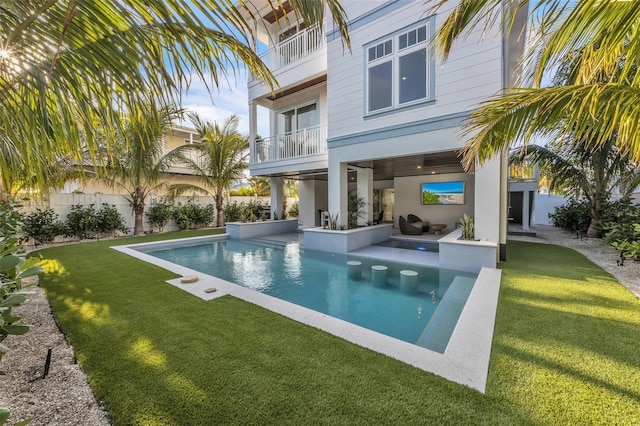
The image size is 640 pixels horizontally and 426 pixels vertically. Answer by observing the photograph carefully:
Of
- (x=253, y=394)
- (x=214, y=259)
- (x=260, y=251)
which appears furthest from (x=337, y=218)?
(x=253, y=394)

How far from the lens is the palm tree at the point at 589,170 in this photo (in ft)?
32.5

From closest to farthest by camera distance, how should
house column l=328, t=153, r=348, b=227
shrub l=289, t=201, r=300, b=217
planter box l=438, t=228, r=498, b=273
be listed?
planter box l=438, t=228, r=498, b=273
house column l=328, t=153, r=348, b=227
shrub l=289, t=201, r=300, b=217

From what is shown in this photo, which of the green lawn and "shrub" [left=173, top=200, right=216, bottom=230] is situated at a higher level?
"shrub" [left=173, top=200, right=216, bottom=230]

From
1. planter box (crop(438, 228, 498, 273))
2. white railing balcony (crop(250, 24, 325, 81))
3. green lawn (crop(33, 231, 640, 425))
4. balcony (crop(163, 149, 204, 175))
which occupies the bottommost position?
green lawn (crop(33, 231, 640, 425))

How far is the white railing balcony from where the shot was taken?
11.1 metres

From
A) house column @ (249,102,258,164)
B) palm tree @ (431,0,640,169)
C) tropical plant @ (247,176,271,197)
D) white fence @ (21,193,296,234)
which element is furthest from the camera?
tropical plant @ (247,176,271,197)

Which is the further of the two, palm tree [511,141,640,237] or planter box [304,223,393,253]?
palm tree [511,141,640,237]

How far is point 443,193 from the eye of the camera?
1407 centimetres

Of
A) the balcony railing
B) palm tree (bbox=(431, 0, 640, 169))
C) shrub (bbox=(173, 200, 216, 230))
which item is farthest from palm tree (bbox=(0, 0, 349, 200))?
shrub (bbox=(173, 200, 216, 230))

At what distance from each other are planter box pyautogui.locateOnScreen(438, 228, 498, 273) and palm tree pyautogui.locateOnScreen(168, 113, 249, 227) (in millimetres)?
12235

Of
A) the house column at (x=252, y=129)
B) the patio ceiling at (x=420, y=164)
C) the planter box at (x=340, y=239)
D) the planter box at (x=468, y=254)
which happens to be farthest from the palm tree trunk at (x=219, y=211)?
the planter box at (x=468, y=254)

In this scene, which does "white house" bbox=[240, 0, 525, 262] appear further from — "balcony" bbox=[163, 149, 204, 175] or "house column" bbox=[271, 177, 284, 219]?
"balcony" bbox=[163, 149, 204, 175]

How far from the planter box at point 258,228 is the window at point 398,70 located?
752 centimetres

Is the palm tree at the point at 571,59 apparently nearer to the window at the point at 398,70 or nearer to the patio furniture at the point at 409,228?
the window at the point at 398,70
